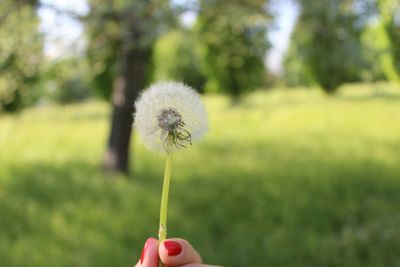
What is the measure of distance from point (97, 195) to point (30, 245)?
3.76ft

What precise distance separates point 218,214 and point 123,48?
2.52 m

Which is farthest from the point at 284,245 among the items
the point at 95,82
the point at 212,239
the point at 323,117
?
the point at 95,82

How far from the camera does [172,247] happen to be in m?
1.19

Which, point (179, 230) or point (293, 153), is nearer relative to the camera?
point (179, 230)

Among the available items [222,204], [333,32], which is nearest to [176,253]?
[222,204]

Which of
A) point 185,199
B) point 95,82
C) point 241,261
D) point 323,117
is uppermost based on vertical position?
point 95,82

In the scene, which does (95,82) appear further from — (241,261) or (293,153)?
(241,261)

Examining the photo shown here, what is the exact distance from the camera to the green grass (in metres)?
4.51

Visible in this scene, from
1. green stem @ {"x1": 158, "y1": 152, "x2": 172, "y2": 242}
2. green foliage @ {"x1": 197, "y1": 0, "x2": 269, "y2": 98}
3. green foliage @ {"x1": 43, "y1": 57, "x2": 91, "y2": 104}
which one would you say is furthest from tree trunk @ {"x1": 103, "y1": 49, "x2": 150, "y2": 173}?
green stem @ {"x1": 158, "y1": 152, "x2": 172, "y2": 242}

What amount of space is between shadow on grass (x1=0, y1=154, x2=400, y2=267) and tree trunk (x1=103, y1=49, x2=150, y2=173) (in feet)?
1.01

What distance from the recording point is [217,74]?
17844 millimetres

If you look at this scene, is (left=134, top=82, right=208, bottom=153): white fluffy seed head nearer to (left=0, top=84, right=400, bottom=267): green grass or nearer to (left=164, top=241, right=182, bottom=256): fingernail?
(left=164, top=241, right=182, bottom=256): fingernail

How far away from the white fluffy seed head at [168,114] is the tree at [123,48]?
13.0 ft

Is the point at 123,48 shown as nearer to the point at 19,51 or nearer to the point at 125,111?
the point at 125,111
